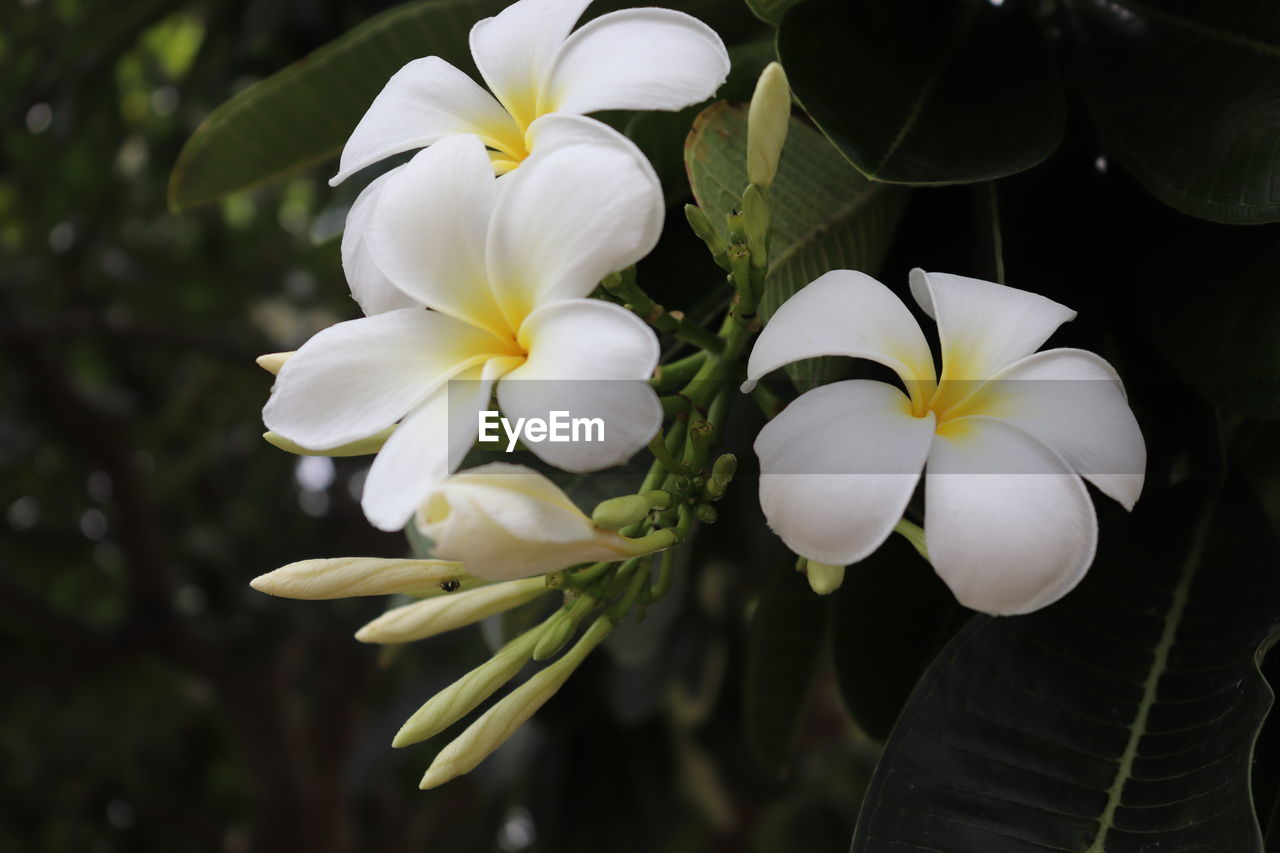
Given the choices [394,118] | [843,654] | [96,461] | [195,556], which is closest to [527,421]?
[394,118]

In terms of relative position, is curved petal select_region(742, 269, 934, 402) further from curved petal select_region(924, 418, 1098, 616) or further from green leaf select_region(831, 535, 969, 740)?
green leaf select_region(831, 535, 969, 740)

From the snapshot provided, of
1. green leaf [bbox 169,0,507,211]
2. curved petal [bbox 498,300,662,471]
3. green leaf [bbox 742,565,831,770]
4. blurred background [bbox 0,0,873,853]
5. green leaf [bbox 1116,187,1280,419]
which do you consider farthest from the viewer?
blurred background [bbox 0,0,873,853]

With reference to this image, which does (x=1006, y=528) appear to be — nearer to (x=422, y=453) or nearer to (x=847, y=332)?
(x=847, y=332)

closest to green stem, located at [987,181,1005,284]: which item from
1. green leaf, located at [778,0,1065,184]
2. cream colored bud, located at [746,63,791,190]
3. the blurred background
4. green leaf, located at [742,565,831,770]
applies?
green leaf, located at [778,0,1065,184]

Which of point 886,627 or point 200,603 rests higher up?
point 886,627

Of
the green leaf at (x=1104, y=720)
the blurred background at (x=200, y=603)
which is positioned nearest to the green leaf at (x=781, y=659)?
the green leaf at (x=1104, y=720)

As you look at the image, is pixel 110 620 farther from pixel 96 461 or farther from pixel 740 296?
pixel 740 296

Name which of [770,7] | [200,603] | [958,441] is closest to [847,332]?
[958,441]

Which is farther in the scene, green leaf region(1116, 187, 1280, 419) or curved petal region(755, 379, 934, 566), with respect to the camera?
green leaf region(1116, 187, 1280, 419)
